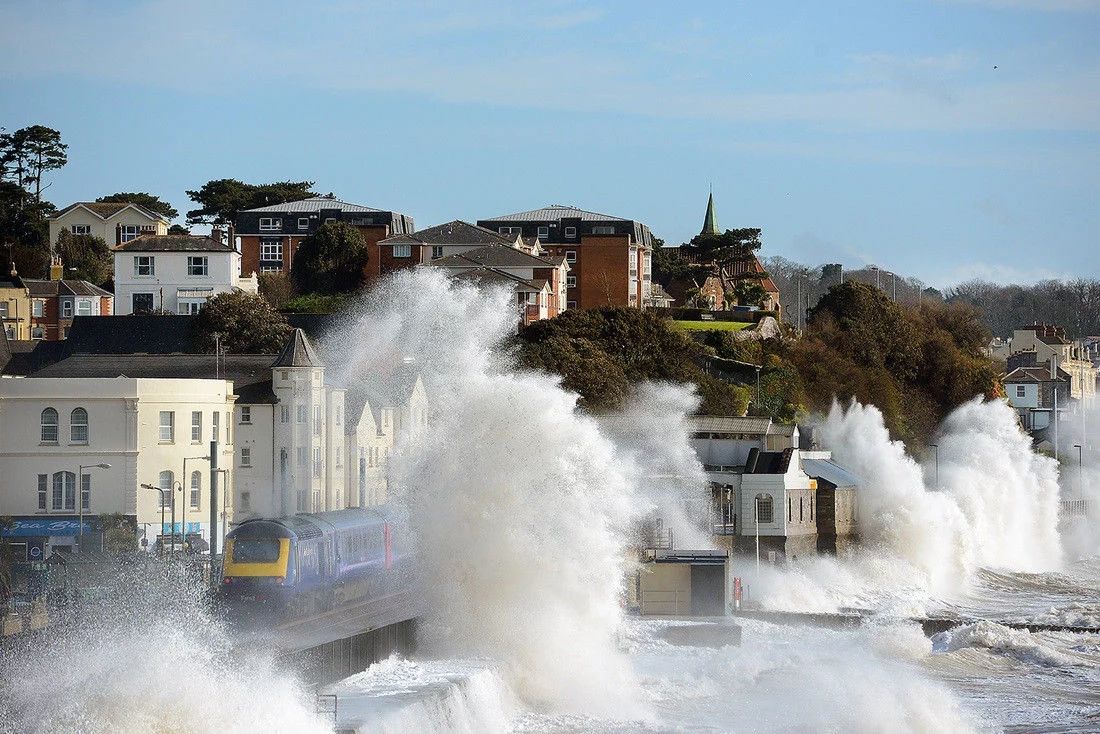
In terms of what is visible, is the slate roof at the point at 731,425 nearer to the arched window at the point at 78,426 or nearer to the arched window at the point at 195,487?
the arched window at the point at 195,487

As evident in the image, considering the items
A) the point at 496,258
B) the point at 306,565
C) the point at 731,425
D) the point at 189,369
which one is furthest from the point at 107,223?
the point at 306,565

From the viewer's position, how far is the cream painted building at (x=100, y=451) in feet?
139

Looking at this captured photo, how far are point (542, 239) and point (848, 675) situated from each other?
193 ft

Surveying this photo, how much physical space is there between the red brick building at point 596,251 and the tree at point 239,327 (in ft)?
77.5

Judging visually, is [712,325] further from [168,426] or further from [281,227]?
[168,426]

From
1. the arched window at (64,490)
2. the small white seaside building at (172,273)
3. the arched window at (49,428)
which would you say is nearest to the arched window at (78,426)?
the arched window at (49,428)

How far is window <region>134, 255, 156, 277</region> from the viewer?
248 ft

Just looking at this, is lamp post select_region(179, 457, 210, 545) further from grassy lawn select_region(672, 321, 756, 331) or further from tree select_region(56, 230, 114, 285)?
tree select_region(56, 230, 114, 285)

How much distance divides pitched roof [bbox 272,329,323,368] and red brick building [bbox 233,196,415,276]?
35.9m

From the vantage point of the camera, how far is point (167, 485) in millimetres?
43281

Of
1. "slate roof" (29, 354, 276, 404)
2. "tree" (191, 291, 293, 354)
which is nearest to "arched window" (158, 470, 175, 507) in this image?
"slate roof" (29, 354, 276, 404)

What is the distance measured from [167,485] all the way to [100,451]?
74.2 inches

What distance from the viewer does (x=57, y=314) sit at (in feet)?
257

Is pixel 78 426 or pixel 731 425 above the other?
pixel 78 426
